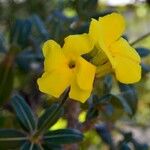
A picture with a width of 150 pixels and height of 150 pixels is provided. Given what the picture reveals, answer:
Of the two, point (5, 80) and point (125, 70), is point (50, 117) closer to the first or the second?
point (5, 80)

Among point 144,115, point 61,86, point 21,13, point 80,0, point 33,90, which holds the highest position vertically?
point 61,86

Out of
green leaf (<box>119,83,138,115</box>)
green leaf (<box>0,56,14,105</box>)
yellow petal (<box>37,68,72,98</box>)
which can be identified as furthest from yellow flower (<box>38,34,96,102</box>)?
green leaf (<box>119,83,138,115</box>)

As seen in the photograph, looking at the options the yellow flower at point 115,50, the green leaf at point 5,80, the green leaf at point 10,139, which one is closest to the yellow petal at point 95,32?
the yellow flower at point 115,50

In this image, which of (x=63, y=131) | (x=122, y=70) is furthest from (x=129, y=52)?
(x=63, y=131)

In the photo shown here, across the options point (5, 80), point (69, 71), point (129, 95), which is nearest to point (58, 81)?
point (69, 71)

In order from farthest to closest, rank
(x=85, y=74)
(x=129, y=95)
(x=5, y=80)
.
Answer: (x=129, y=95), (x=5, y=80), (x=85, y=74)

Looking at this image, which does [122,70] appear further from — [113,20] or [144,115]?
[144,115]
